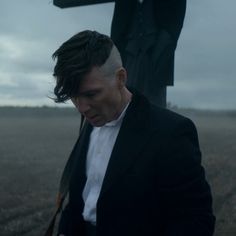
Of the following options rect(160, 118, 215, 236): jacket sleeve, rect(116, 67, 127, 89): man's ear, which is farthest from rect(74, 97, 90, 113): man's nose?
rect(160, 118, 215, 236): jacket sleeve

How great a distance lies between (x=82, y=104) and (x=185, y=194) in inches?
20.9

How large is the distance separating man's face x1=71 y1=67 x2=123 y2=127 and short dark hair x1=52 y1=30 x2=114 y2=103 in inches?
1.1

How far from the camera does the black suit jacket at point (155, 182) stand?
2.09 meters

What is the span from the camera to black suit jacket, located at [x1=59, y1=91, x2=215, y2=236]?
82.2 inches

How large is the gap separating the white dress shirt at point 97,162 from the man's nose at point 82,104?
22 centimetres

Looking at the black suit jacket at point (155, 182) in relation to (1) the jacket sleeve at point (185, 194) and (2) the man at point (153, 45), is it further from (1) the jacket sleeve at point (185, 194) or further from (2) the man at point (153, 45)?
(2) the man at point (153, 45)

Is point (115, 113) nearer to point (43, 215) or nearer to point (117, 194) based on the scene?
point (117, 194)

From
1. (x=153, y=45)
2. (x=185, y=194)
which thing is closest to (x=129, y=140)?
(x=185, y=194)

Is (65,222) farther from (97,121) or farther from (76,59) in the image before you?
(76,59)

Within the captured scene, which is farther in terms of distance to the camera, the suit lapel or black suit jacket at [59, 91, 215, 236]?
the suit lapel

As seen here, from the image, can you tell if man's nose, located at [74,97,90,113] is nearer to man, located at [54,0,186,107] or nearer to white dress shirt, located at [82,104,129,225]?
white dress shirt, located at [82,104,129,225]

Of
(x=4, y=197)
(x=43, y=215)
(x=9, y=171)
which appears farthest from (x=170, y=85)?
(x=9, y=171)

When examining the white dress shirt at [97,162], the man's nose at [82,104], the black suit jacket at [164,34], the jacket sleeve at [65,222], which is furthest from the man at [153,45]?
the man's nose at [82,104]

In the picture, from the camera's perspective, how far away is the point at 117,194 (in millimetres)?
2166
